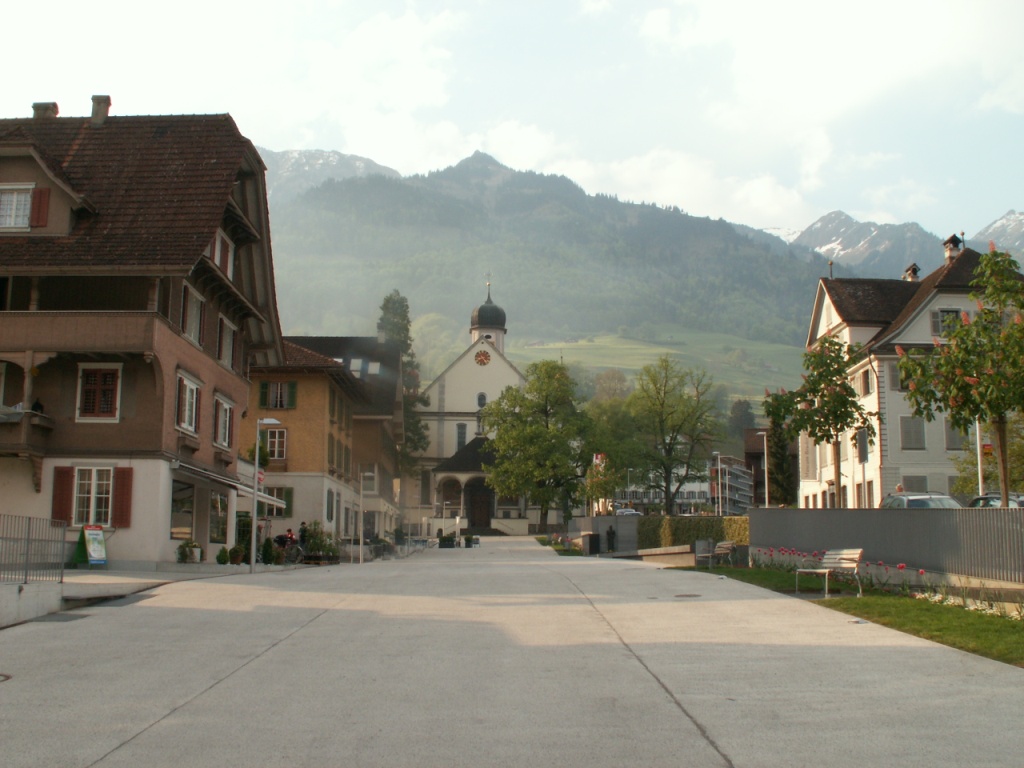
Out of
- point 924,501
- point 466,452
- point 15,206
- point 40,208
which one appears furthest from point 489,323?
point 924,501

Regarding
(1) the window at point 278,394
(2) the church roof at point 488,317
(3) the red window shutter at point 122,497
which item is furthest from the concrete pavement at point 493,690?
(2) the church roof at point 488,317

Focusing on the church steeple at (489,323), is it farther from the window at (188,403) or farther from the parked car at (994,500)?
the parked car at (994,500)

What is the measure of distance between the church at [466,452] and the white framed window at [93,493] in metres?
58.9

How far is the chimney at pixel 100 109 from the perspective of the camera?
35.3 meters

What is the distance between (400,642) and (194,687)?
3565 millimetres

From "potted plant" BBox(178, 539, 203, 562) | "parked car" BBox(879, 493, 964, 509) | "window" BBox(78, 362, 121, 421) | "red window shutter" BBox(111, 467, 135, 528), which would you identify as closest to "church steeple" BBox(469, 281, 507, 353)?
"potted plant" BBox(178, 539, 203, 562)

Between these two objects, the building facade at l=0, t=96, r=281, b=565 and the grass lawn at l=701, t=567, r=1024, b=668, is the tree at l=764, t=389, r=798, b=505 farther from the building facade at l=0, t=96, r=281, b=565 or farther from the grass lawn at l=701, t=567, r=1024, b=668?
the grass lawn at l=701, t=567, r=1024, b=668

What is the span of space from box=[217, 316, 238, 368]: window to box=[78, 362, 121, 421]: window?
611 cm

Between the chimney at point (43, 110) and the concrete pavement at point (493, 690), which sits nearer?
the concrete pavement at point (493, 690)

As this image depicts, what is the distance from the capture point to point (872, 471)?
53.1 metres

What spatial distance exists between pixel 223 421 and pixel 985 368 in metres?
24.5

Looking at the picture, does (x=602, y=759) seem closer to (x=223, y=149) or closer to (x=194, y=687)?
(x=194, y=687)

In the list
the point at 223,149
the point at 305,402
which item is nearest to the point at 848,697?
the point at 223,149

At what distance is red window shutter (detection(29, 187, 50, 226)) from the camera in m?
31.2
